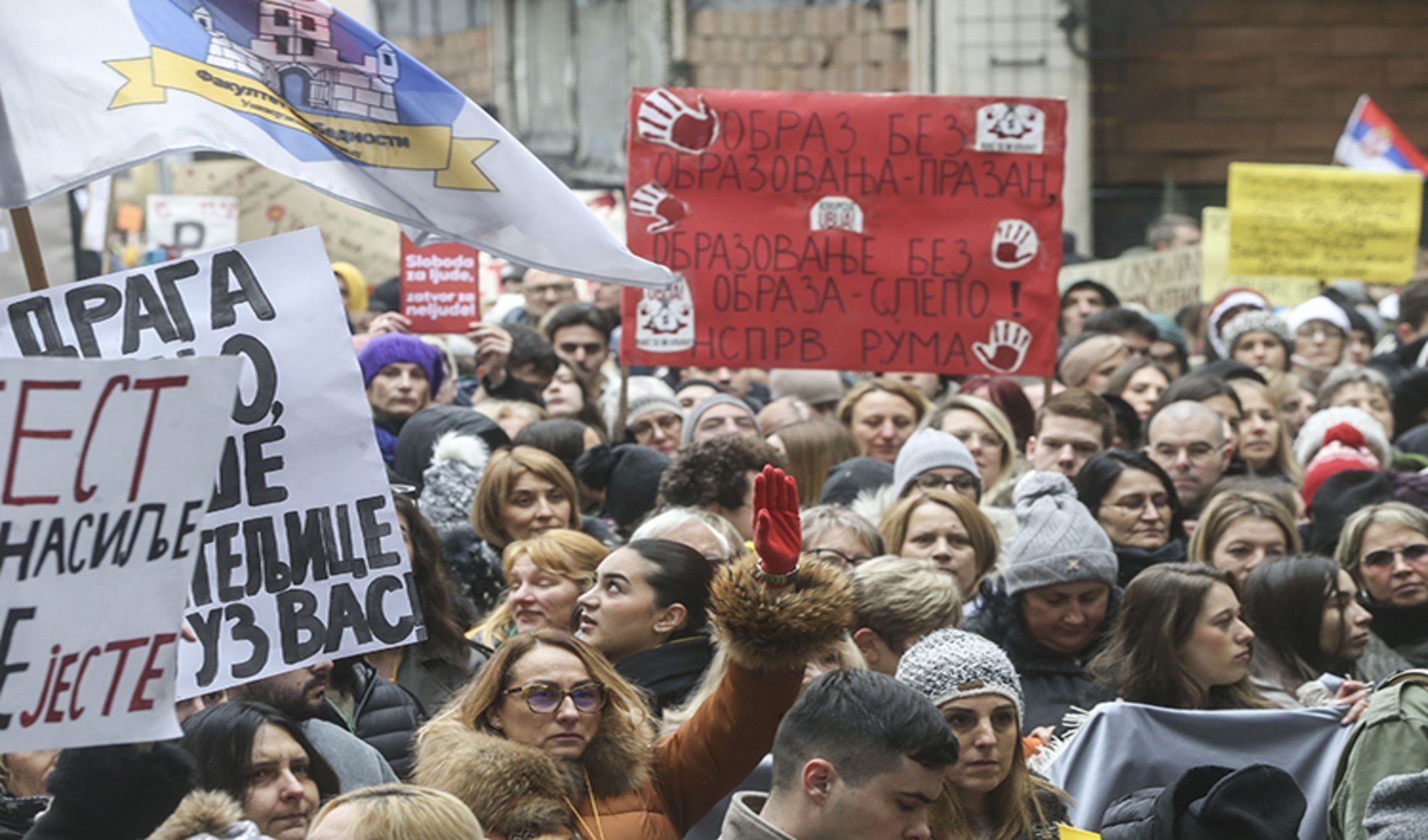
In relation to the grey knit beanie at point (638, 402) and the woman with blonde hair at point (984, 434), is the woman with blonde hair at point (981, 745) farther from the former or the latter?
the grey knit beanie at point (638, 402)

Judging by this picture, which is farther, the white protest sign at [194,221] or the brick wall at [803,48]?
the brick wall at [803,48]

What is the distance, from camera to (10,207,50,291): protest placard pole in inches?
159

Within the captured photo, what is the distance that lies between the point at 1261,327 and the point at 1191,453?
2.84 m

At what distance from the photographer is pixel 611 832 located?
162 inches

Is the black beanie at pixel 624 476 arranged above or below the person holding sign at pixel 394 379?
below

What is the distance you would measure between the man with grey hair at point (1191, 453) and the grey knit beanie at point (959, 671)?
9.96 ft

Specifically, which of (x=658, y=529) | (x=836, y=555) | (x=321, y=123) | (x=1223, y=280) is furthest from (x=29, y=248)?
(x=1223, y=280)

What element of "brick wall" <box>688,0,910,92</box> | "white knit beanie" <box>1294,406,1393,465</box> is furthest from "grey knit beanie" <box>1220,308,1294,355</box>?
"brick wall" <box>688,0,910,92</box>

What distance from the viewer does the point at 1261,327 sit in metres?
10.2

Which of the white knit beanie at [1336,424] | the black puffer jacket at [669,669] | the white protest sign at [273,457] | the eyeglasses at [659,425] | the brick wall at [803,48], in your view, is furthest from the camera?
the brick wall at [803,48]

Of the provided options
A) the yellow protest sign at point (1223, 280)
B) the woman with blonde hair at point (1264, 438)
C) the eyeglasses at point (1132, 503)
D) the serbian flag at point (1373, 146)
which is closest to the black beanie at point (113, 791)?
the eyeglasses at point (1132, 503)

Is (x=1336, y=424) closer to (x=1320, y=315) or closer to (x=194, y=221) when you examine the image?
(x=1320, y=315)

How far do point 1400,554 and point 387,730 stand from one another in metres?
2.96

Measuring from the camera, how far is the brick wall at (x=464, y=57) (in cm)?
2631
